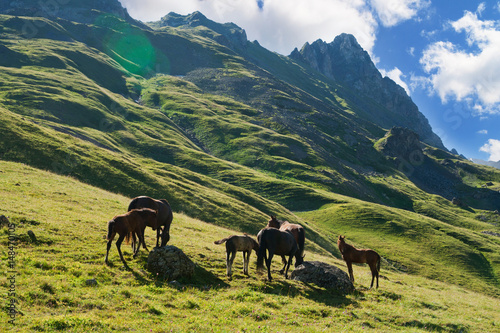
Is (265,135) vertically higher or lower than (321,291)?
higher

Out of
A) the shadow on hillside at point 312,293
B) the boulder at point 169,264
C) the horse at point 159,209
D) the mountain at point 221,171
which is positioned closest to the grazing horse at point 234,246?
the shadow on hillside at point 312,293

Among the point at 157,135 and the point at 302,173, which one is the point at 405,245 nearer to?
the point at 302,173

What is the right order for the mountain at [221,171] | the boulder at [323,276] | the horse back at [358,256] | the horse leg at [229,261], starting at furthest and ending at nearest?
1. the mountain at [221,171]
2. the horse back at [358,256]
3. the boulder at [323,276]
4. the horse leg at [229,261]

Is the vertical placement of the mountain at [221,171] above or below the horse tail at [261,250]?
above

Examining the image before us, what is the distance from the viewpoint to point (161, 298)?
47.5 feet

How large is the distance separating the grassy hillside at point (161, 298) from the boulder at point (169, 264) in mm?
529

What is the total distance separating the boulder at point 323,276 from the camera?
2055cm

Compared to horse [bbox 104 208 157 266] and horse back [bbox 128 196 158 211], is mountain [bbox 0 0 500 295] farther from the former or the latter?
horse [bbox 104 208 157 266]

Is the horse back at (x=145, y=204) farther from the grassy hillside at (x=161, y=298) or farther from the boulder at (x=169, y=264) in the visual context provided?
the boulder at (x=169, y=264)

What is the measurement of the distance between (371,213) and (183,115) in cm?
12384

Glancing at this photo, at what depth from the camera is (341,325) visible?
49.4 feet

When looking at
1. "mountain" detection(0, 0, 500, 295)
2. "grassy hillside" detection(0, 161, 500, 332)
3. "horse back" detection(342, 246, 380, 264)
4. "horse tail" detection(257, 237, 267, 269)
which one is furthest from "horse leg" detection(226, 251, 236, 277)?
"mountain" detection(0, 0, 500, 295)

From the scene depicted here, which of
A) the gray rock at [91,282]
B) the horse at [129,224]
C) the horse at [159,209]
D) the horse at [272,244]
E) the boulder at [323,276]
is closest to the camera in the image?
the gray rock at [91,282]

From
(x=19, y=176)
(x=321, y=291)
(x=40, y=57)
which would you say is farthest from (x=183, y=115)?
(x=321, y=291)
